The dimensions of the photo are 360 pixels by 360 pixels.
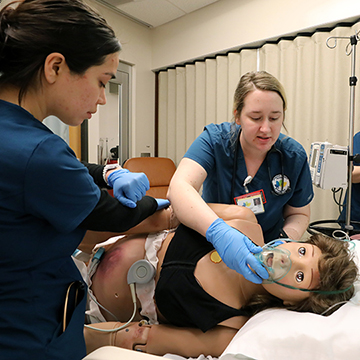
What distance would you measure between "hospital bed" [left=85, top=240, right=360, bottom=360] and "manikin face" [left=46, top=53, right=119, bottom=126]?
2.70ft

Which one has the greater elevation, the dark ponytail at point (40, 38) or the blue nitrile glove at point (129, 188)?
the dark ponytail at point (40, 38)

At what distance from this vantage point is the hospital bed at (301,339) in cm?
90

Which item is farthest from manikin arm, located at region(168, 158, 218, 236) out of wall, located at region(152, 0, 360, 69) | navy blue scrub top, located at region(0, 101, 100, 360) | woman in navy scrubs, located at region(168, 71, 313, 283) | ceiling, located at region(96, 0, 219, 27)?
ceiling, located at region(96, 0, 219, 27)

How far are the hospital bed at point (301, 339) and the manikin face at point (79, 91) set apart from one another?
32.5 inches

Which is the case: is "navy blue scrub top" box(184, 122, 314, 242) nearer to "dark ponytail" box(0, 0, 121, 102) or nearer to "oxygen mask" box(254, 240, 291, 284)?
"oxygen mask" box(254, 240, 291, 284)

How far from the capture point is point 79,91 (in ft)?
2.62

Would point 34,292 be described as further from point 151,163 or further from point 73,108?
point 151,163

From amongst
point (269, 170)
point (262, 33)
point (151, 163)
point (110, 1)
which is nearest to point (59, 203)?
point (269, 170)

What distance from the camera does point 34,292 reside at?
30.3 inches

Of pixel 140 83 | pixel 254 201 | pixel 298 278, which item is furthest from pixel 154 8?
pixel 298 278

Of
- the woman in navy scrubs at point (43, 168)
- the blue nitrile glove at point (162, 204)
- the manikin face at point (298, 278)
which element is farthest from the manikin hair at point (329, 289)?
the woman in navy scrubs at point (43, 168)

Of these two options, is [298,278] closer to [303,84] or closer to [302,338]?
[302,338]

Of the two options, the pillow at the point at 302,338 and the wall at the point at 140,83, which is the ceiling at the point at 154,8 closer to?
the wall at the point at 140,83

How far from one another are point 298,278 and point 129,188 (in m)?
0.68
